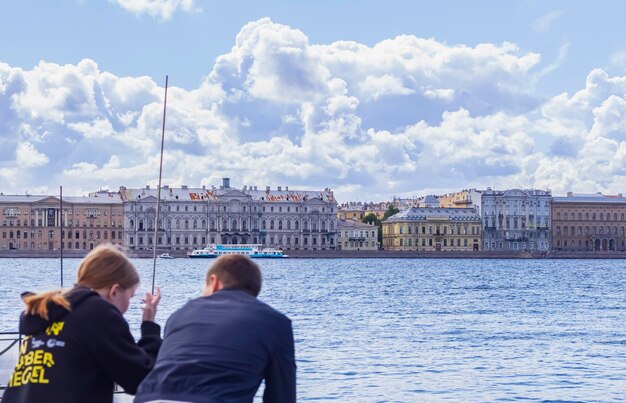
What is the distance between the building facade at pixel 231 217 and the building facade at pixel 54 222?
85.0 inches

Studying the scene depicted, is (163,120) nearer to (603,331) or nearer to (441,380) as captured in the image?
(441,380)

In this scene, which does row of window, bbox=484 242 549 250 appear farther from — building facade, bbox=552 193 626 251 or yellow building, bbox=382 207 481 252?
building facade, bbox=552 193 626 251

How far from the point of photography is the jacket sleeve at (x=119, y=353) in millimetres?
2854

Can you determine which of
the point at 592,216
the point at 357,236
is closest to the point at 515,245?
the point at 592,216

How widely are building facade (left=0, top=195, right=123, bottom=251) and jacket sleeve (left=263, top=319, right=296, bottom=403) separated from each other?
309 feet

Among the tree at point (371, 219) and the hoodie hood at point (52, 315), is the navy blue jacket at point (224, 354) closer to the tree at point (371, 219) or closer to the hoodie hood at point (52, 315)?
the hoodie hood at point (52, 315)

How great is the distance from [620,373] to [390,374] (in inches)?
132

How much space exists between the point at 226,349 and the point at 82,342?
0.39m

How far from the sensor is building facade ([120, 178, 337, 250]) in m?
96.1

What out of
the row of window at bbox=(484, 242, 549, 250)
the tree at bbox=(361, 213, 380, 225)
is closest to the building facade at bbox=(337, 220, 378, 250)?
the tree at bbox=(361, 213, 380, 225)

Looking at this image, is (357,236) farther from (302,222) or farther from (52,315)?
(52,315)

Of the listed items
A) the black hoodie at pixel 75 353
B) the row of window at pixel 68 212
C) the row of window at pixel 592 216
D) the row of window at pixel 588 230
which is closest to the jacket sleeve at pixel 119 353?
the black hoodie at pixel 75 353

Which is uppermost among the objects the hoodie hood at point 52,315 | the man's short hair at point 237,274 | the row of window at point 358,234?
the row of window at point 358,234

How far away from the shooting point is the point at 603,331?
22.8 m
